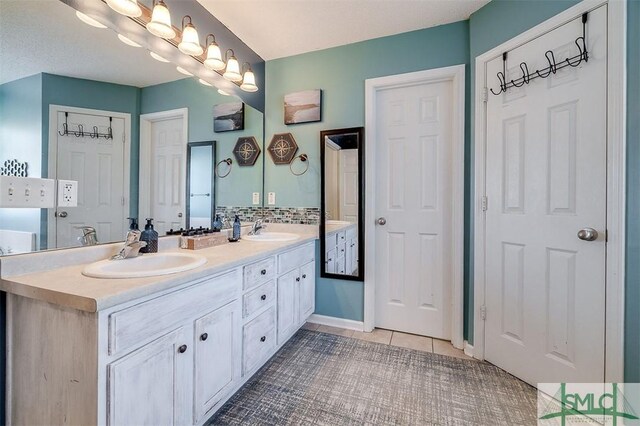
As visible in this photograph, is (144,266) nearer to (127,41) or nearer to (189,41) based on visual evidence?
(127,41)

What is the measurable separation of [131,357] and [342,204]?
1.77m

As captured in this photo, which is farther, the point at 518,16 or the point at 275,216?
the point at 275,216

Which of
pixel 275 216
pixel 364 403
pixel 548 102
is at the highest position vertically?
pixel 548 102

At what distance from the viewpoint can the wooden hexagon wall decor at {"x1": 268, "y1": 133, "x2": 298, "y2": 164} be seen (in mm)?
2492

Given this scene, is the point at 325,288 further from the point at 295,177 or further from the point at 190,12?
the point at 190,12

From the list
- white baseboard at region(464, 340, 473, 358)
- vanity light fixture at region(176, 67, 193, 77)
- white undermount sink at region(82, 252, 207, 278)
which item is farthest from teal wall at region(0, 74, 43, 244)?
white baseboard at region(464, 340, 473, 358)

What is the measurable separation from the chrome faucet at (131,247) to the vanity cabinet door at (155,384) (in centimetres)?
50

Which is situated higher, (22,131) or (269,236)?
(22,131)

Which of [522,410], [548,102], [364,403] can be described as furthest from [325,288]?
[548,102]

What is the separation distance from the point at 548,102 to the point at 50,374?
2.60 meters

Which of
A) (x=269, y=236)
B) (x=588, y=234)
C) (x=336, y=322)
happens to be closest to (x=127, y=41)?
(x=269, y=236)

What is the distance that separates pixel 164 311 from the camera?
101 cm

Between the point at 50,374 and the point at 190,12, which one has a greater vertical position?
the point at 190,12

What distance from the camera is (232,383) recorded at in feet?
4.52
